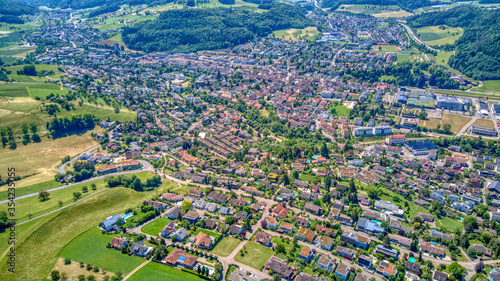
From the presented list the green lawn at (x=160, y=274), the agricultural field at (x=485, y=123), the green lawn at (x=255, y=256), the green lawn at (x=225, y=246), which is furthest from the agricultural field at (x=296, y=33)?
the green lawn at (x=160, y=274)

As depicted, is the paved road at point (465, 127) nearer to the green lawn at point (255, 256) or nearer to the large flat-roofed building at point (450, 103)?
the large flat-roofed building at point (450, 103)

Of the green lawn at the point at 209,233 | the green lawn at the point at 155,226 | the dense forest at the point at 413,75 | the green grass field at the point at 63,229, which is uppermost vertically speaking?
the dense forest at the point at 413,75

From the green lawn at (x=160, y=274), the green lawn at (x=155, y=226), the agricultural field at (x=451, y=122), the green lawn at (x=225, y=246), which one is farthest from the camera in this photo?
the agricultural field at (x=451, y=122)

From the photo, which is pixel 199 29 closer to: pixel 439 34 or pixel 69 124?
pixel 69 124

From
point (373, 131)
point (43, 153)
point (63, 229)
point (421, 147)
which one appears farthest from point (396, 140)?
→ point (43, 153)

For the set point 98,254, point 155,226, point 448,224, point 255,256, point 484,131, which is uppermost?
point 484,131

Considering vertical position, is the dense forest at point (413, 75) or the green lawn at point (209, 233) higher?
the dense forest at point (413, 75)
